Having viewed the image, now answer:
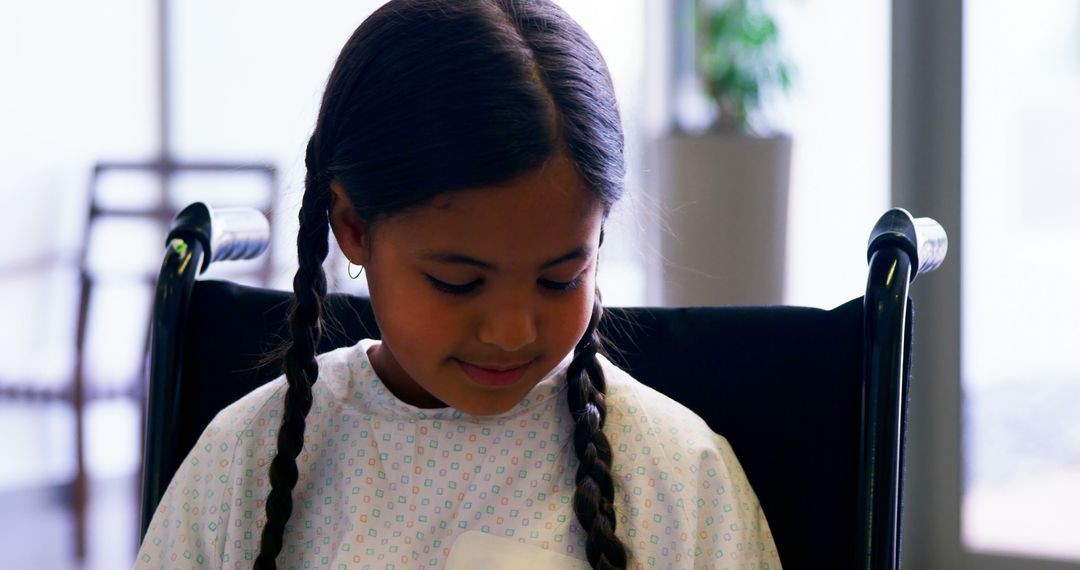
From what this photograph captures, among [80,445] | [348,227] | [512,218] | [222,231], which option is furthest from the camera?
[80,445]

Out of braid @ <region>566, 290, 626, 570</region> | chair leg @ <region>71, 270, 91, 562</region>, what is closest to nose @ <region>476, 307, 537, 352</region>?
braid @ <region>566, 290, 626, 570</region>

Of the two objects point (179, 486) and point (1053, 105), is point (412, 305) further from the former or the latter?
point (1053, 105)

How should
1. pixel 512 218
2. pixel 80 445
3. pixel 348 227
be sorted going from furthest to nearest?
1. pixel 80 445
2. pixel 348 227
3. pixel 512 218

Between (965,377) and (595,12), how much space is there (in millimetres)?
1443

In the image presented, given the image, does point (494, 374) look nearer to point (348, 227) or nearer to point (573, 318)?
point (573, 318)

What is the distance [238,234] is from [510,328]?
41 centimetres

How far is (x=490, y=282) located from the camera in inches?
35.5

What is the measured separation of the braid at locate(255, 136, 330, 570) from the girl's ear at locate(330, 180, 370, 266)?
0.03m

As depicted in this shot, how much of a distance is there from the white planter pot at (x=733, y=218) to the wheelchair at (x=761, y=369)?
1.77m

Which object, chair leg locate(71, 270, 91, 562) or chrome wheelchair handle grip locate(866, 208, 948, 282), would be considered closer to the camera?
chrome wheelchair handle grip locate(866, 208, 948, 282)

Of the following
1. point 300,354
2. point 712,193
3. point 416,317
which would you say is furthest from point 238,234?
point 712,193

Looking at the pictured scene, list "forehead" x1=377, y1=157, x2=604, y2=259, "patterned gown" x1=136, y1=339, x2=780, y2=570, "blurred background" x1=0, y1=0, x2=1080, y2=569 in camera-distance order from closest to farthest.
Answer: "forehead" x1=377, y1=157, x2=604, y2=259, "patterned gown" x1=136, y1=339, x2=780, y2=570, "blurred background" x1=0, y1=0, x2=1080, y2=569

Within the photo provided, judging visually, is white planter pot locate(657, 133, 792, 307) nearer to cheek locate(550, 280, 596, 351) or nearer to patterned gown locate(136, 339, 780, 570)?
patterned gown locate(136, 339, 780, 570)

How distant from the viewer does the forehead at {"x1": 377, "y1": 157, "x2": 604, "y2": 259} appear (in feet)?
2.91
